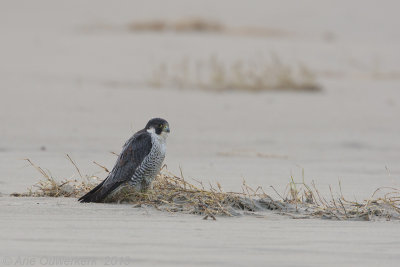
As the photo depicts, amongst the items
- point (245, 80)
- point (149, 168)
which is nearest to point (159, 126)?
point (149, 168)

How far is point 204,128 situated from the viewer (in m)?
12.2

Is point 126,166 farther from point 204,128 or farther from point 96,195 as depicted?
point 204,128

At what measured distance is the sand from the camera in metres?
4.99

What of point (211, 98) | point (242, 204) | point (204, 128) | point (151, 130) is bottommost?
point (242, 204)

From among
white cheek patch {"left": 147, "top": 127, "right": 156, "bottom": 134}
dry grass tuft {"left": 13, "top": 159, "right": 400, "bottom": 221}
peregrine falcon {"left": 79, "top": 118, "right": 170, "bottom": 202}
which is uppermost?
white cheek patch {"left": 147, "top": 127, "right": 156, "bottom": 134}

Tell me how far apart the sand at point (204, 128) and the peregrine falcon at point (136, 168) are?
126 mm

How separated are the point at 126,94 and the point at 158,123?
8.95 metres

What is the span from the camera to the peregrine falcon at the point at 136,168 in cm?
621

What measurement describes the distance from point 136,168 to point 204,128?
596cm

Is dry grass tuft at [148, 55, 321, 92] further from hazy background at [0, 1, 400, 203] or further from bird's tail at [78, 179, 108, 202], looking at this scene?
bird's tail at [78, 179, 108, 202]

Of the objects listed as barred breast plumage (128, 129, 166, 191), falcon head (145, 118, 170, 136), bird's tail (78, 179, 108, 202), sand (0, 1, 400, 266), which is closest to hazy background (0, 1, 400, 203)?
sand (0, 1, 400, 266)

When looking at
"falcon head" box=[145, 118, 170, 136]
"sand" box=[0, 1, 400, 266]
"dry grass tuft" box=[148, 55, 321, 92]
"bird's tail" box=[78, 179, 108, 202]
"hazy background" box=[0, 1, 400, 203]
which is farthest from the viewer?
"dry grass tuft" box=[148, 55, 321, 92]

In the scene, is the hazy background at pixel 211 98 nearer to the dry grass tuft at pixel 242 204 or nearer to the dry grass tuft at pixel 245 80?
the dry grass tuft at pixel 245 80

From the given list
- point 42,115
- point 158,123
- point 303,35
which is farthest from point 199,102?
point 303,35
